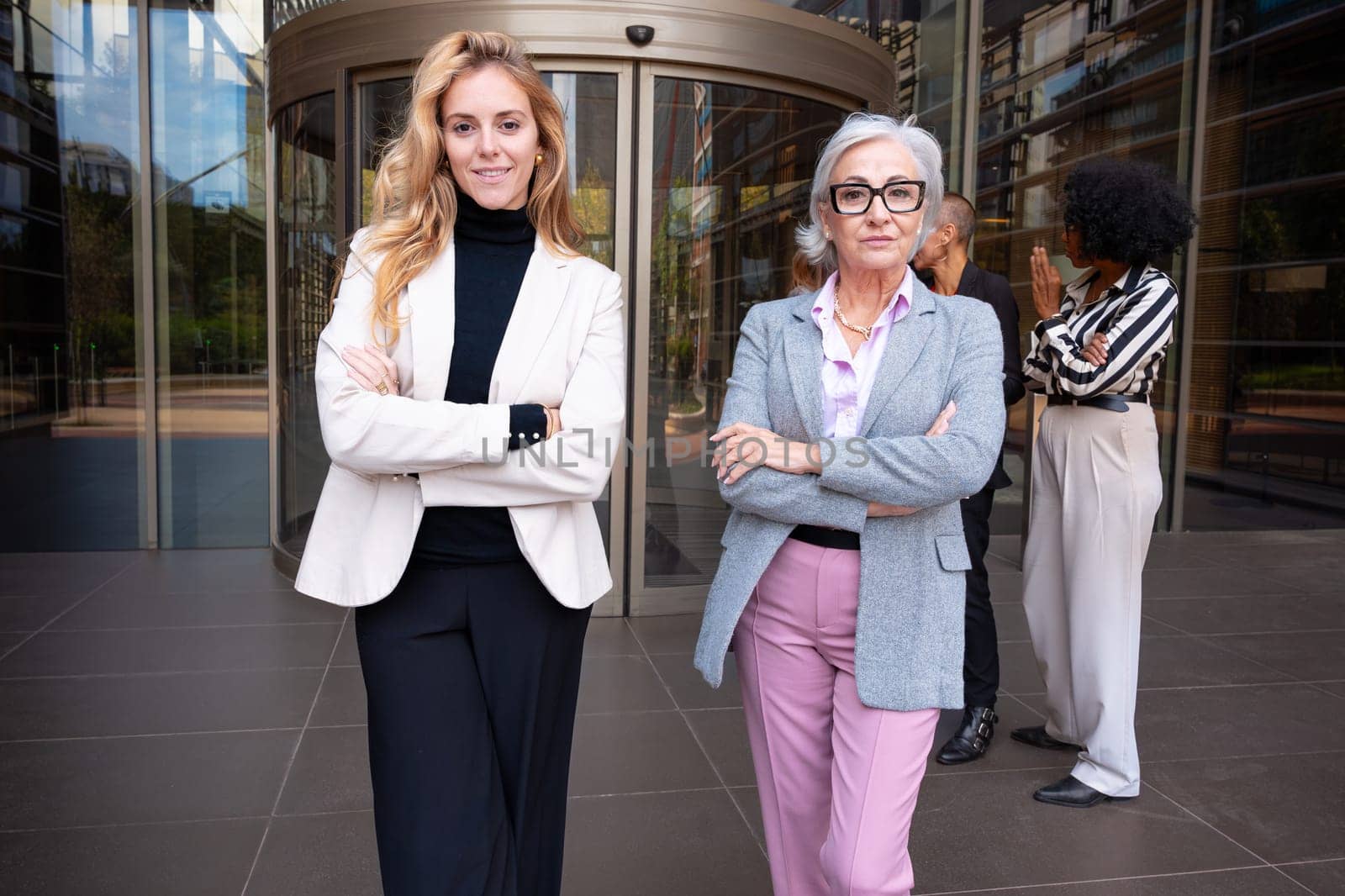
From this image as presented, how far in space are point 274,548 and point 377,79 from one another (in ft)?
10.3

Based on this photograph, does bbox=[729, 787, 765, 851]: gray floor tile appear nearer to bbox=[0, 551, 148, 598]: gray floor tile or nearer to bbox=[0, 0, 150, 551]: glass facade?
bbox=[0, 551, 148, 598]: gray floor tile

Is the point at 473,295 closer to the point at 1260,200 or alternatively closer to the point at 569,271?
the point at 569,271

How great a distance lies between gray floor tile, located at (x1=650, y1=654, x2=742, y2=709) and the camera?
442cm

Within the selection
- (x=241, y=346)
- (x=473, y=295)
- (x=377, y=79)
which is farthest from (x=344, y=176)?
(x=473, y=295)

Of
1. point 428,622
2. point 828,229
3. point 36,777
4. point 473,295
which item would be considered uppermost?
point 828,229

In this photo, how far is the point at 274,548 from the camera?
6.99m

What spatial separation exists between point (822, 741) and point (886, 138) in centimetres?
127

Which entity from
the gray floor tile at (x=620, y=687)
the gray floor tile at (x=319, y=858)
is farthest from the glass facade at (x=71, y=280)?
the gray floor tile at (x=319, y=858)

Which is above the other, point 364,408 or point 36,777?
point 364,408

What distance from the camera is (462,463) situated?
1.99 m

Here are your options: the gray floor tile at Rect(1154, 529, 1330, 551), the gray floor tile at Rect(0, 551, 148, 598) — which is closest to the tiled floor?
the gray floor tile at Rect(0, 551, 148, 598)

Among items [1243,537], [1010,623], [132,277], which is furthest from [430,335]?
[1243,537]

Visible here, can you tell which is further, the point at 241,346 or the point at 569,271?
the point at 241,346

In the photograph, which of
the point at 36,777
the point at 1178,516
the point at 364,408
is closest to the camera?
the point at 364,408
